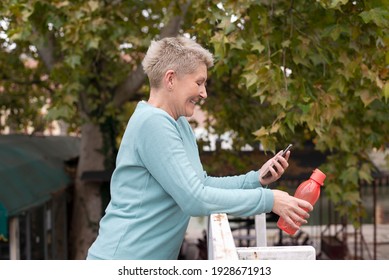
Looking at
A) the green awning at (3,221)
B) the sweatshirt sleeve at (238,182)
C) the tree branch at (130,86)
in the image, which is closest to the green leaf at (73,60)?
the tree branch at (130,86)

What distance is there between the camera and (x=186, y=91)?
1.95 metres

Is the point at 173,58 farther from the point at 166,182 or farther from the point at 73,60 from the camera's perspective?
the point at 73,60

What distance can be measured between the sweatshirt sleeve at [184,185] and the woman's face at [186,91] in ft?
0.62

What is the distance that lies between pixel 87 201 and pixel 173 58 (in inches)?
313

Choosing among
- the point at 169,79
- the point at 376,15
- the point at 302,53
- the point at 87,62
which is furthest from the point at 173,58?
the point at 87,62

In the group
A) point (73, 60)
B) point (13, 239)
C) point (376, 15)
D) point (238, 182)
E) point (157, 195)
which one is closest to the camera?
point (157, 195)

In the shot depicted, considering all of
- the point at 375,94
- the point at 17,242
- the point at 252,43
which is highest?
the point at 252,43

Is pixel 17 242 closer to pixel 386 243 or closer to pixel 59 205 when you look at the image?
pixel 59 205

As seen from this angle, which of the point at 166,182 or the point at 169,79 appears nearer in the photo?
the point at 166,182

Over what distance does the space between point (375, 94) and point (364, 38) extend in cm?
45

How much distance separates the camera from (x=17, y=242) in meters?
8.66

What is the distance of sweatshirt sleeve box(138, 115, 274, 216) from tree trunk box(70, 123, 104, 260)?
758 centimetres

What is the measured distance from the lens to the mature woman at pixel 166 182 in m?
1.75
